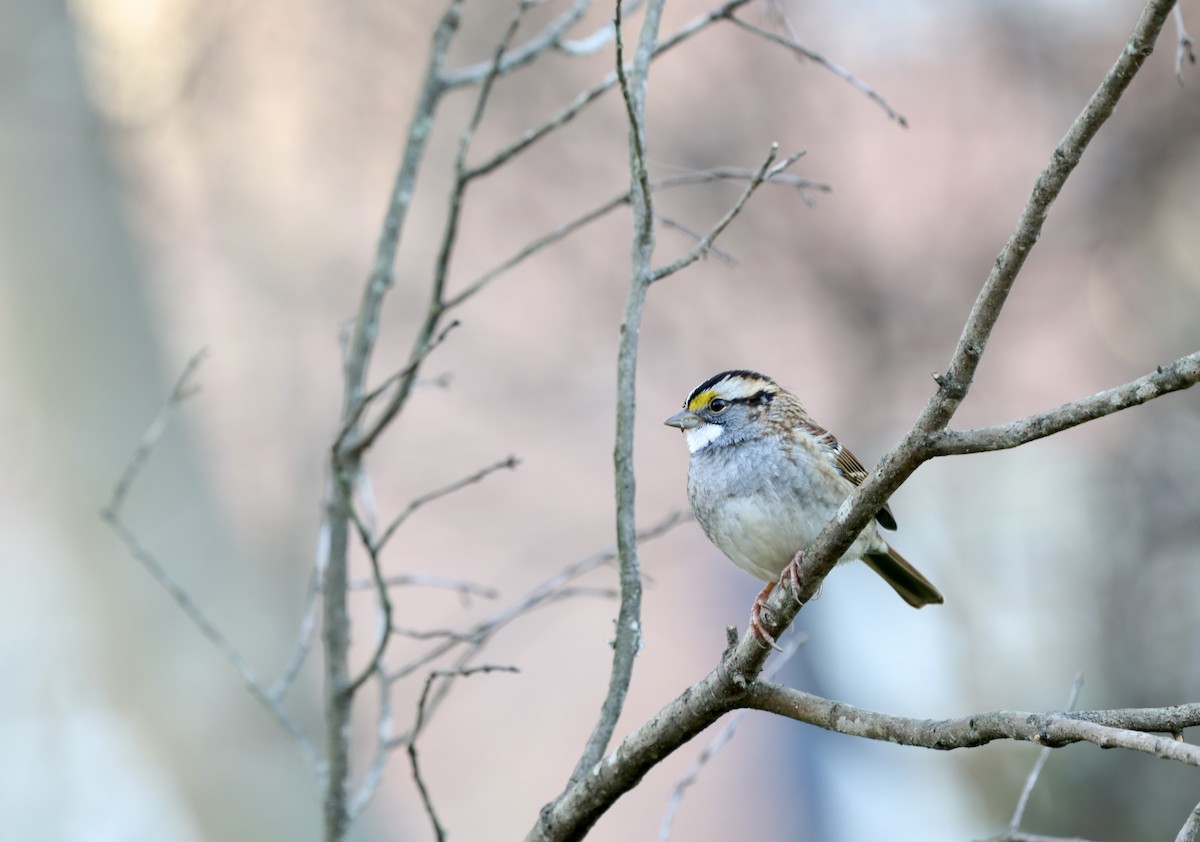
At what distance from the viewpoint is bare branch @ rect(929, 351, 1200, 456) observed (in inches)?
58.6

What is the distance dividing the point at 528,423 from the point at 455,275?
5.38 ft

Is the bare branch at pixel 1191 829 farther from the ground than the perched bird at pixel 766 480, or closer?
closer

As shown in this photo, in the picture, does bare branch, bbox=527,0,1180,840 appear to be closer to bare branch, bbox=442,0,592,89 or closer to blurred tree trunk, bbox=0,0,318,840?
bare branch, bbox=442,0,592,89

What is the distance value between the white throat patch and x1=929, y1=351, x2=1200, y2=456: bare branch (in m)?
1.61

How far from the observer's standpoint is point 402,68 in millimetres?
8859

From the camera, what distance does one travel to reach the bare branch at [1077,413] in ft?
4.89

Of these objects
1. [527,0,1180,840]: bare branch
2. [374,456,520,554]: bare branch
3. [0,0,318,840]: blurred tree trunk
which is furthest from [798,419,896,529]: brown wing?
[0,0,318,840]: blurred tree trunk

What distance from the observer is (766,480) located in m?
3.09

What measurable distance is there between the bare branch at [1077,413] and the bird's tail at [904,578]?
165cm

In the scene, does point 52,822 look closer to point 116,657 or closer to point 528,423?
point 116,657

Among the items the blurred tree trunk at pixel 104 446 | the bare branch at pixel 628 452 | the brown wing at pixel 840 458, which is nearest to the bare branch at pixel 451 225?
the bare branch at pixel 628 452

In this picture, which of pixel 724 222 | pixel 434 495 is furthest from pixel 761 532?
pixel 724 222

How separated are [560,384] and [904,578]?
558cm

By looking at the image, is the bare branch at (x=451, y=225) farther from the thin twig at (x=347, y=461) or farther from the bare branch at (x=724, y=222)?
the bare branch at (x=724, y=222)
